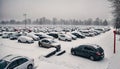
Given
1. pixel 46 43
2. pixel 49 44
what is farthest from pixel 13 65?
pixel 46 43

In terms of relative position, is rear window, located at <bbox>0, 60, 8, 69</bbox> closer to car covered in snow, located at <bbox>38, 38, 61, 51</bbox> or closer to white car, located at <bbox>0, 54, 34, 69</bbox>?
white car, located at <bbox>0, 54, 34, 69</bbox>

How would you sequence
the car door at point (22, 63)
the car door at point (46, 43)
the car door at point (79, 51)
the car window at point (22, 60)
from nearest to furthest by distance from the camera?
the car door at point (22, 63) < the car window at point (22, 60) < the car door at point (79, 51) < the car door at point (46, 43)

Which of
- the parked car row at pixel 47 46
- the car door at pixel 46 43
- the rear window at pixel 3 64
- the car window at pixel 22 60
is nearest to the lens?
the rear window at pixel 3 64

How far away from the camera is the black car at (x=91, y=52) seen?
17875mm

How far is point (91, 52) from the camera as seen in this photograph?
18.2m

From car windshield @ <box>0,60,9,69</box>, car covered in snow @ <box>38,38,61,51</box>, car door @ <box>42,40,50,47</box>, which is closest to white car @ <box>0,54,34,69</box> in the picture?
car windshield @ <box>0,60,9,69</box>

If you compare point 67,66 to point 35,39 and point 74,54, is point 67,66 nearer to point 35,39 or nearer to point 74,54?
point 74,54

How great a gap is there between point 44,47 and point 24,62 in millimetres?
11942

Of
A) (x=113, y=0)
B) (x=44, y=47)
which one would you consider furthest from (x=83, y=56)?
(x=113, y=0)

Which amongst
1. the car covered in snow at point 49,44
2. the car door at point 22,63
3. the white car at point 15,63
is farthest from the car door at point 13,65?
the car covered in snow at point 49,44

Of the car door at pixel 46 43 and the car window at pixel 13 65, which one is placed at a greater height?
the car door at pixel 46 43

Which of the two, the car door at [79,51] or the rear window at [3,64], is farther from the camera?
the car door at [79,51]

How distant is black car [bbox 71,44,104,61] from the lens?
58.6ft

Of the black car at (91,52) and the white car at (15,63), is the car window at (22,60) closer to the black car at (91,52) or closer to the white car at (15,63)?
the white car at (15,63)
